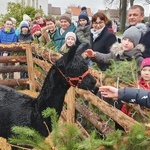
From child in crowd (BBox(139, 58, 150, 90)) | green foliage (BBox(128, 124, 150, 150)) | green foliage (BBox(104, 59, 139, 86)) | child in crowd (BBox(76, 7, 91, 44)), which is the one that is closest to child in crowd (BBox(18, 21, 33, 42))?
child in crowd (BBox(76, 7, 91, 44))

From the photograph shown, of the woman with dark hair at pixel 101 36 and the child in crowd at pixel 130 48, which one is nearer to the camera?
the child in crowd at pixel 130 48

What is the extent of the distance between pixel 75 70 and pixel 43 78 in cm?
374

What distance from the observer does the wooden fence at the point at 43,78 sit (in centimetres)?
355

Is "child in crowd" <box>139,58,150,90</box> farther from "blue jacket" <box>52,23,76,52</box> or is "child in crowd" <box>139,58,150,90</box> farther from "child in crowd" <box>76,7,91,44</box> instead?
"blue jacket" <box>52,23,76,52</box>

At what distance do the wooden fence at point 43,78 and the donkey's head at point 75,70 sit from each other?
7.1 inches

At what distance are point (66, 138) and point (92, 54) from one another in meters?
2.70

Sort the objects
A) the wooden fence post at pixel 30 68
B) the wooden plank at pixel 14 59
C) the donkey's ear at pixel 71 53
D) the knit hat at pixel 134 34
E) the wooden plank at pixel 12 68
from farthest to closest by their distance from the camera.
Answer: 1. the wooden plank at pixel 12 68
2. the wooden plank at pixel 14 59
3. the wooden fence post at pixel 30 68
4. the knit hat at pixel 134 34
5. the donkey's ear at pixel 71 53

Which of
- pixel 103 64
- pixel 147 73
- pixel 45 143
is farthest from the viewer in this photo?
pixel 103 64

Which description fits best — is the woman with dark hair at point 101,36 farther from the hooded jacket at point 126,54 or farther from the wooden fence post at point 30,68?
the wooden fence post at point 30,68

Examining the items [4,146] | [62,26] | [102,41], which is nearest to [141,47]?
[102,41]

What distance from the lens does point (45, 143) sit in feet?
5.90

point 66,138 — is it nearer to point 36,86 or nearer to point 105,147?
point 105,147

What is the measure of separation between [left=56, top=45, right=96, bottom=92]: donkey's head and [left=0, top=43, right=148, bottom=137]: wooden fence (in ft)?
0.60

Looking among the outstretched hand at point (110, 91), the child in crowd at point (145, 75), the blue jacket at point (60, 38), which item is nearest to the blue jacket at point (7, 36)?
the blue jacket at point (60, 38)
